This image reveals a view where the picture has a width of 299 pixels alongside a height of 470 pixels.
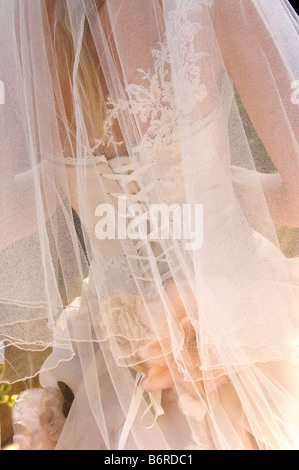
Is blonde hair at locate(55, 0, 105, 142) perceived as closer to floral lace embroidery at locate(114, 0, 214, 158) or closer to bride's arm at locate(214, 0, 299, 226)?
floral lace embroidery at locate(114, 0, 214, 158)

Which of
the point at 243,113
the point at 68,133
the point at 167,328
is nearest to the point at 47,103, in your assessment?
the point at 68,133

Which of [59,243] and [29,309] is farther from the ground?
[59,243]

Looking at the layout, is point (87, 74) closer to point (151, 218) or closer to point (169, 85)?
point (169, 85)

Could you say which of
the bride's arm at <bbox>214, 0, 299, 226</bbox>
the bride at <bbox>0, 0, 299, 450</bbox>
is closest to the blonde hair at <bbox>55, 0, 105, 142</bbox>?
the bride at <bbox>0, 0, 299, 450</bbox>

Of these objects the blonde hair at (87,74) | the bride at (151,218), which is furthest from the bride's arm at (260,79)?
the blonde hair at (87,74)

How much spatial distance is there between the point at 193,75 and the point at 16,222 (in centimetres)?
44

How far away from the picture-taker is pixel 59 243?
35.1 inches

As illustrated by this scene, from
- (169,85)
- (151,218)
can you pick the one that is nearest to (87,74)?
(169,85)

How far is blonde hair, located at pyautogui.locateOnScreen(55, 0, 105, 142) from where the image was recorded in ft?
2.91

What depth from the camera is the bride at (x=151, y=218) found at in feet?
2.70

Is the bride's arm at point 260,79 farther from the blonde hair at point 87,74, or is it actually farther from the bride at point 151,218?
the blonde hair at point 87,74

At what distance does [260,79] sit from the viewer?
2.76ft

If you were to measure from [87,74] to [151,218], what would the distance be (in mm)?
318

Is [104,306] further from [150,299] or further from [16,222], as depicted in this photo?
[16,222]
